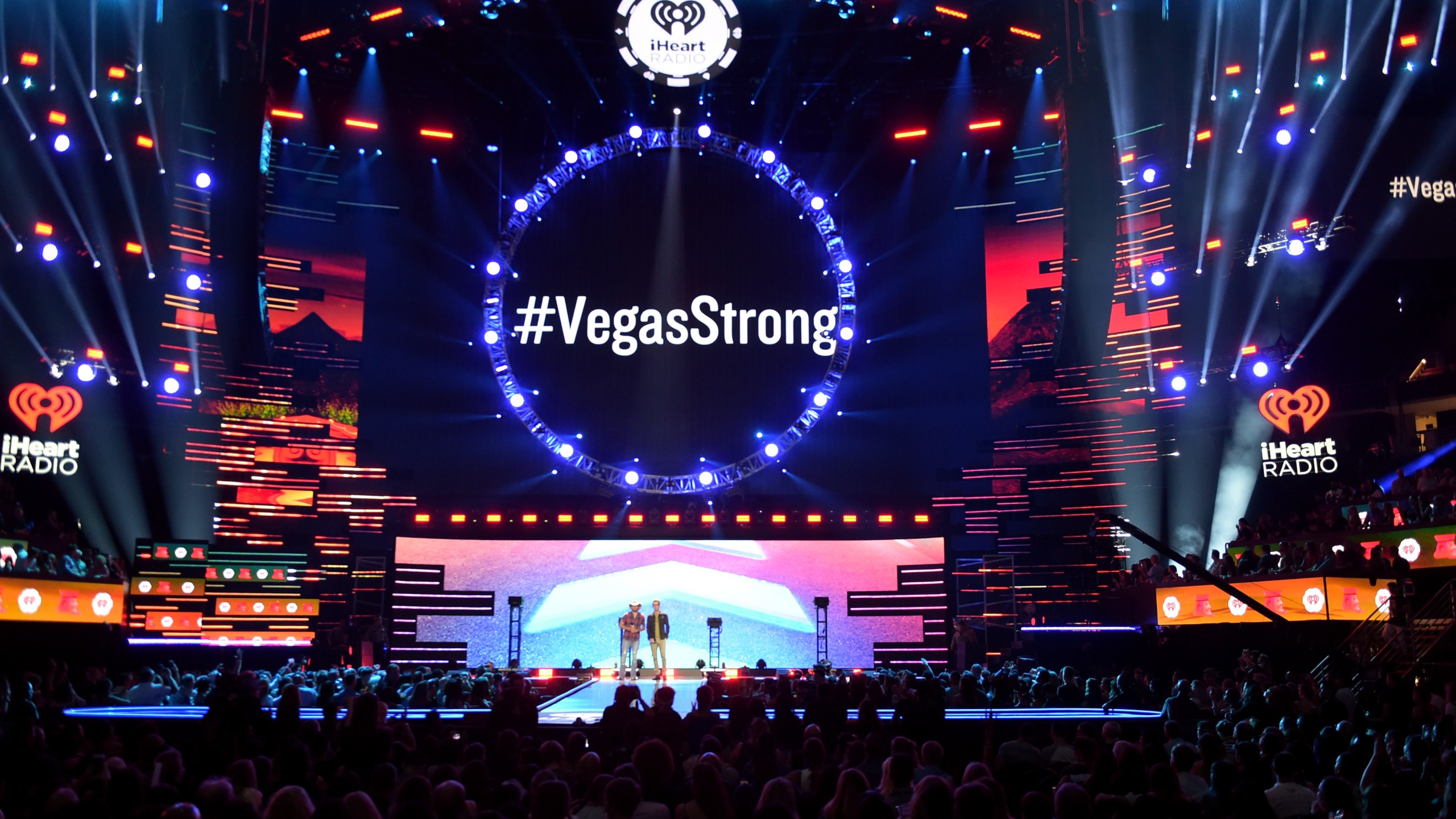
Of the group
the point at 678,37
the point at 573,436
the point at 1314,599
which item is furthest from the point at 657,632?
the point at 678,37

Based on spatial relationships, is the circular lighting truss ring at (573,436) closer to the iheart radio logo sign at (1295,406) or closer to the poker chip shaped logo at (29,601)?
the poker chip shaped logo at (29,601)

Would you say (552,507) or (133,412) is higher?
(133,412)

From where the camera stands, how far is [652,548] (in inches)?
843

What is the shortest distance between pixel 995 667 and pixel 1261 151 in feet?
43.3

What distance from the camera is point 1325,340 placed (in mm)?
24141

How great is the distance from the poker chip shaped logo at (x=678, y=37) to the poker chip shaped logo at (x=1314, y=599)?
12.6 metres

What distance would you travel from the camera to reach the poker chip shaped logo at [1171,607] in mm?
17578

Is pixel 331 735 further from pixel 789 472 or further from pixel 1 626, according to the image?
pixel 789 472

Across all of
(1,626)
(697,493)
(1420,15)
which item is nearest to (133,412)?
(1,626)

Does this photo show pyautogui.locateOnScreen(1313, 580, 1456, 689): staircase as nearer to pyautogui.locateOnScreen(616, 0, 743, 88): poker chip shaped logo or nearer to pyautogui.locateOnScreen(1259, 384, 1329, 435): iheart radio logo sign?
pyautogui.locateOnScreen(1259, 384, 1329, 435): iheart radio logo sign

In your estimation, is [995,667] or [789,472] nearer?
[995,667]

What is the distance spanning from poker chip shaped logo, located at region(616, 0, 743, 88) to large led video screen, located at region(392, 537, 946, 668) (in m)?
8.82

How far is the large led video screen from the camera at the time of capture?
21.0 m

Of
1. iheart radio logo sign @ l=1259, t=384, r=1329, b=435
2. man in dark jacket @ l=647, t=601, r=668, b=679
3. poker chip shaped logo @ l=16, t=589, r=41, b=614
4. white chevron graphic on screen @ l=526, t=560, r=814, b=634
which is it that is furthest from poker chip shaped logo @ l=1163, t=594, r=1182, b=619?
poker chip shaped logo @ l=16, t=589, r=41, b=614
